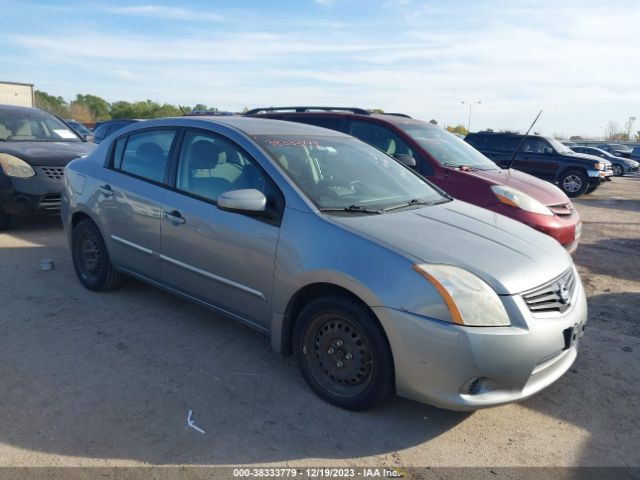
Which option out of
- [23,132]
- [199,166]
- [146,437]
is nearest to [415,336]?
[146,437]

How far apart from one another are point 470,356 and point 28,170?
639 centimetres

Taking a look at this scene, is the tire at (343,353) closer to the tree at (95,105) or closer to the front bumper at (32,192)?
the front bumper at (32,192)

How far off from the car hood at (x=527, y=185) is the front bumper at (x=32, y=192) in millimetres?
5416

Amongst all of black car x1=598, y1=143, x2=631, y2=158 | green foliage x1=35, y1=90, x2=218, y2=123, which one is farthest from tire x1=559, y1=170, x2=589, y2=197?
green foliage x1=35, y1=90, x2=218, y2=123

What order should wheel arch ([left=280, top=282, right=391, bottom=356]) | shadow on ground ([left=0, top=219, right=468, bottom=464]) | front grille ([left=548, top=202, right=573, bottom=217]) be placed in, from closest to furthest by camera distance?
1. shadow on ground ([left=0, top=219, right=468, bottom=464])
2. wheel arch ([left=280, top=282, right=391, bottom=356])
3. front grille ([left=548, top=202, right=573, bottom=217])

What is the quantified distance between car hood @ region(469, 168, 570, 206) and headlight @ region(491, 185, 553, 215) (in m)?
0.21

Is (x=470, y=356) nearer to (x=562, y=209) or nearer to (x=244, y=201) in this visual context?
(x=244, y=201)

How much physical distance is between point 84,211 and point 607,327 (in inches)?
186

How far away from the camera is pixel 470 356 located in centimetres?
262

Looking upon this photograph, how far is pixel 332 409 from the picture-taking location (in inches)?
122

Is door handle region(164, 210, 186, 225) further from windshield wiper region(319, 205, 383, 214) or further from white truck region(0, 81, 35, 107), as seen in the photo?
white truck region(0, 81, 35, 107)

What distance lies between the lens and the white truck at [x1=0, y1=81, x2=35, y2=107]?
34.6 m

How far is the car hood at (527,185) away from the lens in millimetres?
6164

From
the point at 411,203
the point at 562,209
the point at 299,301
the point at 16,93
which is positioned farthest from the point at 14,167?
the point at 16,93
